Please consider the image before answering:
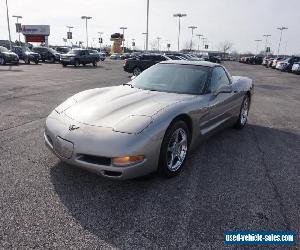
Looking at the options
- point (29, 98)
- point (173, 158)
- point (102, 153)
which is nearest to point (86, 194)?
point (102, 153)

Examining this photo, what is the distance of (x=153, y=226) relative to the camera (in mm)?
2877

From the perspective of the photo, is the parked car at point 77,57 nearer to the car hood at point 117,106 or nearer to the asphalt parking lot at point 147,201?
the asphalt parking lot at point 147,201

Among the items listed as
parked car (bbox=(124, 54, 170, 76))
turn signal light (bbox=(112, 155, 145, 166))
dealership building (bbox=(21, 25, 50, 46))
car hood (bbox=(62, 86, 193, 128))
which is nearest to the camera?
turn signal light (bbox=(112, 155, 145, 166))

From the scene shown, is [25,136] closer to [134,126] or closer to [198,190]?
[134,126]

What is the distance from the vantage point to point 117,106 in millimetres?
3896

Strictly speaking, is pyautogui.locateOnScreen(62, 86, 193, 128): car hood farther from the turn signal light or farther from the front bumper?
the turn signal light

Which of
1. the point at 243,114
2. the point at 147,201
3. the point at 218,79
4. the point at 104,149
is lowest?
the point at 147,201

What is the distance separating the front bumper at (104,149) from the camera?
126 inches

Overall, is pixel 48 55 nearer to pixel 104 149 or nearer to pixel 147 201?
pixel 104 149

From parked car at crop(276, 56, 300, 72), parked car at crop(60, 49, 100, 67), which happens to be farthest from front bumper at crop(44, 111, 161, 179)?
parked car at crop(276, 56, 300, 72)

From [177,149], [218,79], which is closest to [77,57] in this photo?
[218,79]

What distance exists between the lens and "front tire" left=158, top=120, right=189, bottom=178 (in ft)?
11.8

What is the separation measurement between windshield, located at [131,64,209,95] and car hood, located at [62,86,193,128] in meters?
0.24

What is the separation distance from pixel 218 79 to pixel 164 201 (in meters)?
2.69
